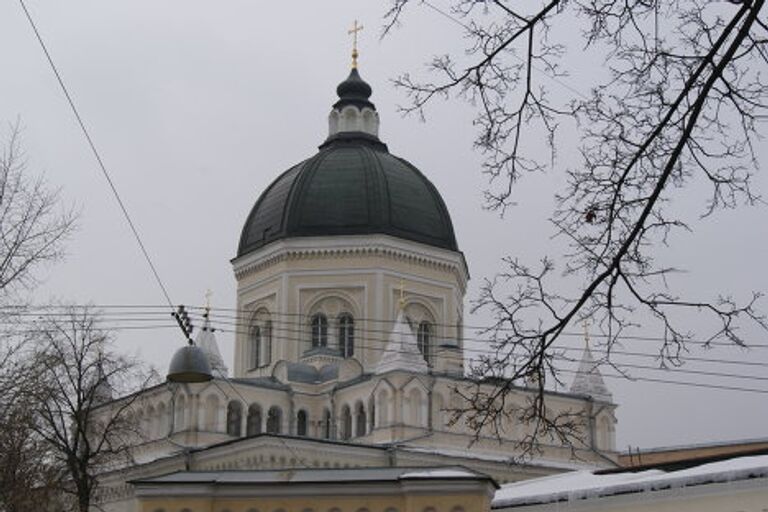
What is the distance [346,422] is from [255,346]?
6.68 m

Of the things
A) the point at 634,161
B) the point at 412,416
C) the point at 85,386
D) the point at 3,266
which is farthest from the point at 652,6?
the point at 412,416

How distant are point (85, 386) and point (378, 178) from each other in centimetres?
2428

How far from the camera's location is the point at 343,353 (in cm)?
5034

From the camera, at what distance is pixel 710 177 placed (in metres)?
7.08

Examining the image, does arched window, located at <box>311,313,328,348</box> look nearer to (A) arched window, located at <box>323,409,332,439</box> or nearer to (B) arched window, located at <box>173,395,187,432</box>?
(A) arched window, located at <box>323,409,332,439</box>

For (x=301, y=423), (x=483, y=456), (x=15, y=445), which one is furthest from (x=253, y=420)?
(x=15, y=445)

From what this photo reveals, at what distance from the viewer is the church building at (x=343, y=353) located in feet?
146

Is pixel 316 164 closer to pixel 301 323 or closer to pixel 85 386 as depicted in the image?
pixel 301 323

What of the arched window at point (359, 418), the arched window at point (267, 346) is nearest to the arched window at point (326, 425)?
the arched window at point (359, 418)

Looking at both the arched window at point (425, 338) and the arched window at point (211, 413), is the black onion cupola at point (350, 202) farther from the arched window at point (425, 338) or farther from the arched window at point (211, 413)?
the arched window at point (211, 413)

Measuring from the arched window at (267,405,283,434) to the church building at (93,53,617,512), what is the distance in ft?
0.19

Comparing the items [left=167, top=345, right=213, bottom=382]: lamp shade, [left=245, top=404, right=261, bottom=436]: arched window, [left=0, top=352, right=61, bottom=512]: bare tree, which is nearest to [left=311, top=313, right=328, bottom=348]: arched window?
[left=245, top=404, right=261, bottom=436]: arched window

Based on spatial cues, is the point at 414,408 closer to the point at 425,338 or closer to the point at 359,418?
the point at 359,418

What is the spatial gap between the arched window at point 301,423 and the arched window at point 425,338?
5646mm
